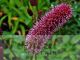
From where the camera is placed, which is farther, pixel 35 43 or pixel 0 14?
pixel 0 14

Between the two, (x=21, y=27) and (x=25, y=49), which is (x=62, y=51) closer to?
(x=25, y=49)

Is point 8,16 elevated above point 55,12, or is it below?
below

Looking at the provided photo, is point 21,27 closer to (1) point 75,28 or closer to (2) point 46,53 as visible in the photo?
(1) point 75,28

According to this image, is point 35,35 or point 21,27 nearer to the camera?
point 35,35

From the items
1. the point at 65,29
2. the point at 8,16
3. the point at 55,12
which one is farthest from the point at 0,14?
the point at 55,12

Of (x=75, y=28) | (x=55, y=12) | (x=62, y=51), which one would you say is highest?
(x=55, y=12)

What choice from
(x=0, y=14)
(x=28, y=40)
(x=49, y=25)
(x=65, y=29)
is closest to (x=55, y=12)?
(x=49, y=25)
